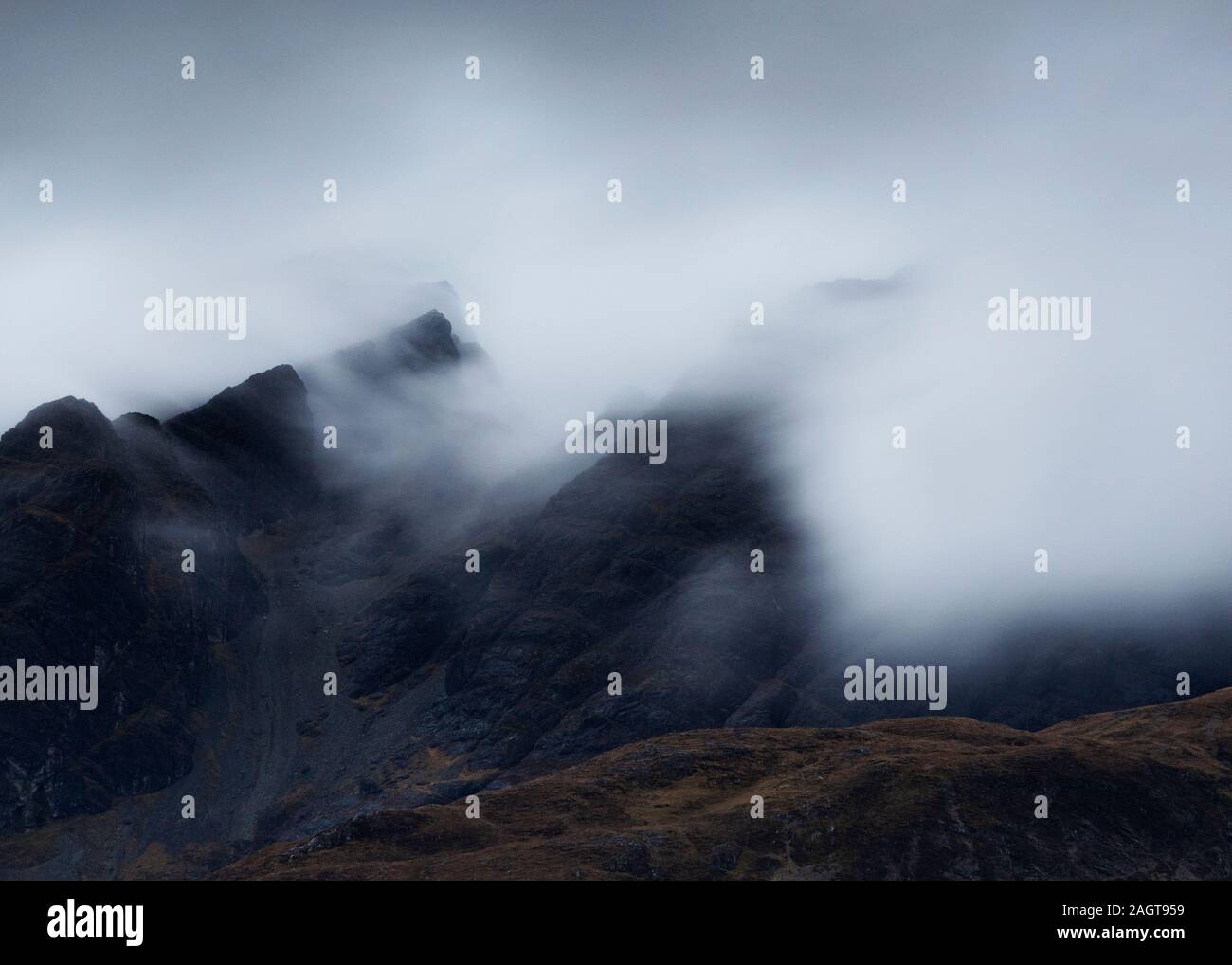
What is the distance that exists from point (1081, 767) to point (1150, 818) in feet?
44.6

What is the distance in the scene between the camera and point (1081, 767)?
195 m

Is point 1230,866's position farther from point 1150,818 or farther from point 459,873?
point 459,873

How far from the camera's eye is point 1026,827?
179 metres
